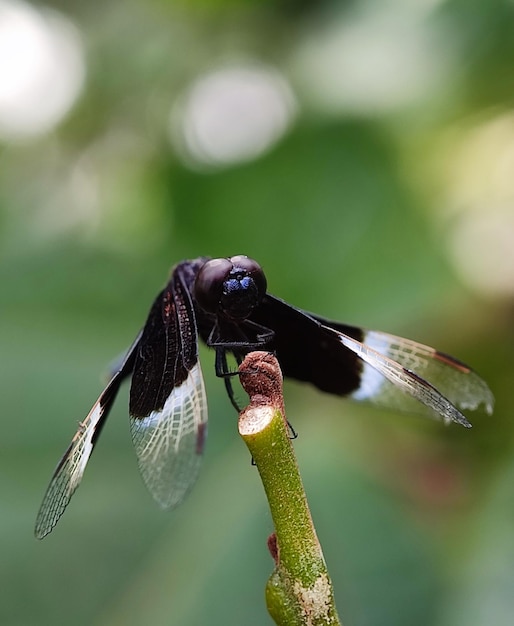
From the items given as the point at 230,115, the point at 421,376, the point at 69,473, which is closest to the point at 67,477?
the point at 69,473

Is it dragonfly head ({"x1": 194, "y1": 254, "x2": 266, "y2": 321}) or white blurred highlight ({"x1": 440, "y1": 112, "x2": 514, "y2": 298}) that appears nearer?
dragonfly head ({"x1": 194, "y1": 254, "x2": 266, "y2": 321})

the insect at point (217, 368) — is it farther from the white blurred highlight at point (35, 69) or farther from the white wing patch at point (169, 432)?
the white blurred highlight at point (35, 69)

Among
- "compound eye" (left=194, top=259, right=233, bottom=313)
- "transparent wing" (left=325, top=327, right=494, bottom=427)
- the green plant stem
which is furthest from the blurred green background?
the green plant stem

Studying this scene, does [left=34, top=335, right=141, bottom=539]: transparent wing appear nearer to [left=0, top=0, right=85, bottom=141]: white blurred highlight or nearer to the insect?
the insect

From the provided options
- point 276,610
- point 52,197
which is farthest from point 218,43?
point 276,610

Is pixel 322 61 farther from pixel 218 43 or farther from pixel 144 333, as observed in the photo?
pixel 144 333

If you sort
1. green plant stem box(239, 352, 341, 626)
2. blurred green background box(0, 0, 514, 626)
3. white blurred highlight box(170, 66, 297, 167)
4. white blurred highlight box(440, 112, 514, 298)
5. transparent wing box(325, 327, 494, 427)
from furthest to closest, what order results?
white blurred highlight box(170, 66, 297, 167), white blurred highlight box(440, 112, 514, 298), blurred green background box(0, 0, 514, 626), transparent wing box(325, 327, 494, 427), green plant stem box(239, 352, 341, 626)
